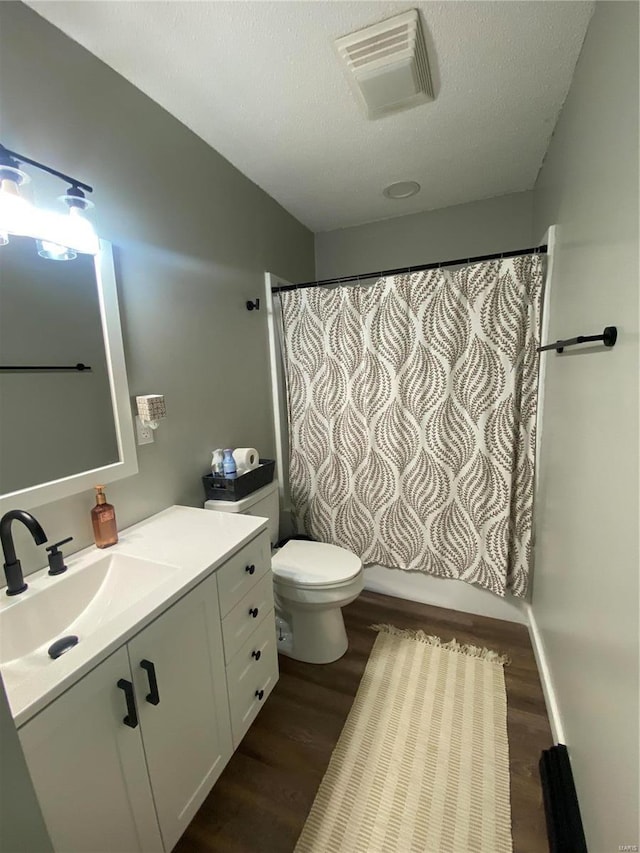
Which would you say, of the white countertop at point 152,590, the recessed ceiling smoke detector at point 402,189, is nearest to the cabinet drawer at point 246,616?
the white countertop at point 152,590

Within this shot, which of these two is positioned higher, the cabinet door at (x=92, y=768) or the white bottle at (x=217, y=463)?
the white bottle at (x=217, y=463)

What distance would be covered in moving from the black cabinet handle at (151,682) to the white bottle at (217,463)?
0.86 metres

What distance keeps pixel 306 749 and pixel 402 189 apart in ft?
8.81

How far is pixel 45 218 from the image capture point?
1.02 meters

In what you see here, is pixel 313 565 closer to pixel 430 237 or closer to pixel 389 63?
pixel 389 63

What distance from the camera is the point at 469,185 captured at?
2.03 m

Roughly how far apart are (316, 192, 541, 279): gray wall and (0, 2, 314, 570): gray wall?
28.2 inches

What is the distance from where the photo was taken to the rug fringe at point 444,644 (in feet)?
5.52

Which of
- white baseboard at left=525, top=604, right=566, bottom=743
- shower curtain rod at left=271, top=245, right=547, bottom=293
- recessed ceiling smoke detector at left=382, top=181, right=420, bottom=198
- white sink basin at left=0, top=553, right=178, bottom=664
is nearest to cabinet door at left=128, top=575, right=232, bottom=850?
white sink basin at left=0, top=553, right=178, bottom=664

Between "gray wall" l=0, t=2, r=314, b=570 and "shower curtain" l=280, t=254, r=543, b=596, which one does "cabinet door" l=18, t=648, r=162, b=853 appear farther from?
"shower curtain" l=280, t=254, r=543, b=596

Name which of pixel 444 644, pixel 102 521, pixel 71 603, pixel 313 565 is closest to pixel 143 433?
pixel 102 521

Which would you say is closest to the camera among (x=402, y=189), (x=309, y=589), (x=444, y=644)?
(x=309, y=589)

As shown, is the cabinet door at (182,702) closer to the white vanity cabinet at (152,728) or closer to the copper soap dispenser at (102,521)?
the white vanity cabinet at (152,728)

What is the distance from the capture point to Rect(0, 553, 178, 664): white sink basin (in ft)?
2.86
